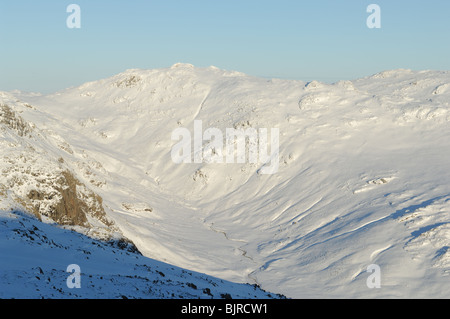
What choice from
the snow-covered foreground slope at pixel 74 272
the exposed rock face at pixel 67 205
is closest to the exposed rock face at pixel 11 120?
the exposed rock face at pixel 67 205

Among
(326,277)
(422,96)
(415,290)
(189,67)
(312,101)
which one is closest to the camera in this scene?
(415,290)

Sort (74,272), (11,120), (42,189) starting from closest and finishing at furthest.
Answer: (74,272)
(42,189)
(11,120)

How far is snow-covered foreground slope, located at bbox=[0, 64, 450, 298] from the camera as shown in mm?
44719

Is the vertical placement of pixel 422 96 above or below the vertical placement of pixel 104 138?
above

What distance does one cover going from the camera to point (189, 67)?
127 meters

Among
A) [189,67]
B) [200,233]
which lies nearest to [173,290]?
[200,233]

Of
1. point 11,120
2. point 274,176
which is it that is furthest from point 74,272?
point 274,176

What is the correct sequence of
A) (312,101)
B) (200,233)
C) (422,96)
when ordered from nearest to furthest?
(200,233) → (312,101) → (422,96)

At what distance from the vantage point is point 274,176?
73000 millimetres

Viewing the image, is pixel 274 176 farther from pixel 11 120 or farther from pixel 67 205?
pixel 67 205

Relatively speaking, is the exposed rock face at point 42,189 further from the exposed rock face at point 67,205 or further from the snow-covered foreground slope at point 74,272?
the snow-covered foreground slope at point 74,272

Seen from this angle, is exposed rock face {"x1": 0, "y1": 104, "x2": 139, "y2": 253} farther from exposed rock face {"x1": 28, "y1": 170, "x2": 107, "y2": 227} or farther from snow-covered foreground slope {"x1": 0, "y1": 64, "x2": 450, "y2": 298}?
snow-covered foreground slope {"x1": 0, "y1": 64, "x2": 450, "y2": 298}
